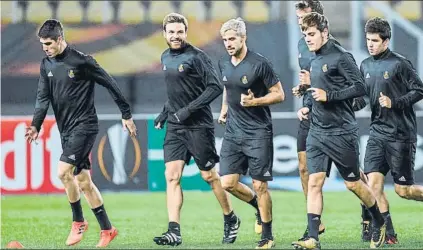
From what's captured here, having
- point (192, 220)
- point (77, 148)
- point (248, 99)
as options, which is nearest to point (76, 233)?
point (77, 148)

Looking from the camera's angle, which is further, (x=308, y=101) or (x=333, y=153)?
(x=308, y=101)

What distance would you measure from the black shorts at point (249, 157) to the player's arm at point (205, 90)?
39 cm

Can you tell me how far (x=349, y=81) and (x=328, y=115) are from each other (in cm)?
37

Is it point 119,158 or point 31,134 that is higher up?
point 31,134

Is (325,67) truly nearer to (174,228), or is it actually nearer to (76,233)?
(174,228)

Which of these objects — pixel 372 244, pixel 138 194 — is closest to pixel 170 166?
pixel 372 244

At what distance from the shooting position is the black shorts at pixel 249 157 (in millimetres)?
10516

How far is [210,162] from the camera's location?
11180 mm

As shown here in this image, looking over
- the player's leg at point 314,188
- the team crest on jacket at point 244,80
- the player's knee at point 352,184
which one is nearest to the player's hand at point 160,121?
the team crest on jacket at point 244,80

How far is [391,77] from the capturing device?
10.6 m

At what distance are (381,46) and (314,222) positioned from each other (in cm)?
171

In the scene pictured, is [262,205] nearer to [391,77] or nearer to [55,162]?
[391,77]

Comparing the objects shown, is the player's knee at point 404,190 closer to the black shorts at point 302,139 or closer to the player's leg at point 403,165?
the player's leg at point 403,165

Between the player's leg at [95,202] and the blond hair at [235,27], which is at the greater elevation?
the blond hair at [235,27]
